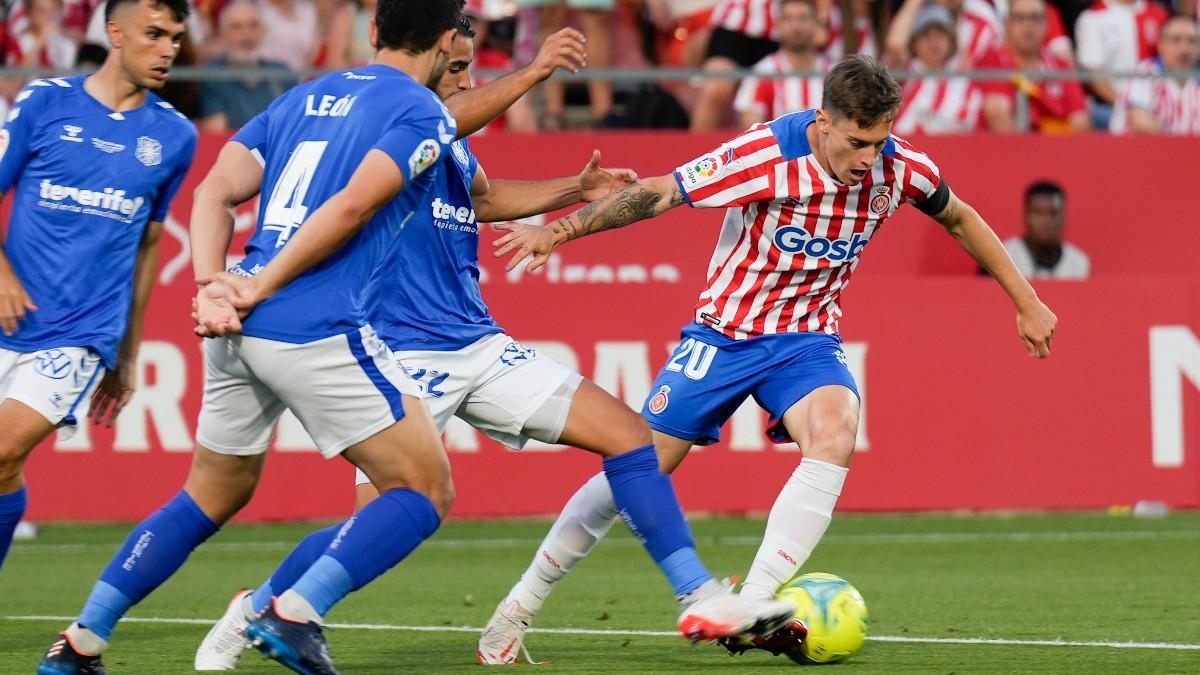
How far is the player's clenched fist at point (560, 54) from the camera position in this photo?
19.2 feet

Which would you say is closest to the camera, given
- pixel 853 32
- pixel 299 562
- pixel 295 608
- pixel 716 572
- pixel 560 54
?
pixel 295 608

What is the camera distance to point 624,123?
1343 cm

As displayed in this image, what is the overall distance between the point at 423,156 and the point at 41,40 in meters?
9.21

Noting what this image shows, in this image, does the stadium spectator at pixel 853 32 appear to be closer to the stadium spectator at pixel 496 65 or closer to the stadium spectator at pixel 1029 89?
the stadium spectator at pixel 1029 89

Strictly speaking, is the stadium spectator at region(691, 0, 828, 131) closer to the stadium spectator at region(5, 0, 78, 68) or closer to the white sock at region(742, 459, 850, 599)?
the stadium spectator at region(5, 0, 78, 68)

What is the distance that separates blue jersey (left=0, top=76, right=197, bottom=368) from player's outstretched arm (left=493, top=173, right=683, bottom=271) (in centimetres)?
138

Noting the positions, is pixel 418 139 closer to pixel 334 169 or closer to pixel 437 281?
pixel 334 169

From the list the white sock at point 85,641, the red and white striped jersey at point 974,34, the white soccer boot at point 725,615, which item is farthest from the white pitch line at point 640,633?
the red and white striped jersey at point 974,34

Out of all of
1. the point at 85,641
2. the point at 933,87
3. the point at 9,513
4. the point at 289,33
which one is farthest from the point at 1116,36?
the point at 85,641

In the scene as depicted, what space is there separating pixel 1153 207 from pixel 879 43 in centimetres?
231

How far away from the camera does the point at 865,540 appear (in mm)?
11148

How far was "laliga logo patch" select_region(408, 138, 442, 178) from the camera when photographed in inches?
205

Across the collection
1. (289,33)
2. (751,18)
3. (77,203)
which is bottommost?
(77,203)

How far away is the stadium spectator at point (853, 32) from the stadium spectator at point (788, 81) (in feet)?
2.23
